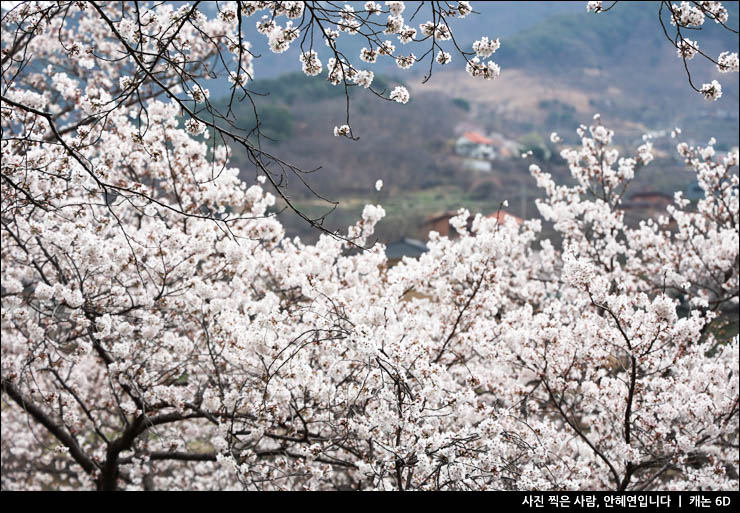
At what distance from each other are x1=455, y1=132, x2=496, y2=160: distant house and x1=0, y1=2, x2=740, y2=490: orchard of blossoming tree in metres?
46.6

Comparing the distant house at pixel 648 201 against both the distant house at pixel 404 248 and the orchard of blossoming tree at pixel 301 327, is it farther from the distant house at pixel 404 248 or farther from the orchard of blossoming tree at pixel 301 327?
the orchard of blossoming tree at pixel 301 327

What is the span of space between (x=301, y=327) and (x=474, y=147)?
51628 mm

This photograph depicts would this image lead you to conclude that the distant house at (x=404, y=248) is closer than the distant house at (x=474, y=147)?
Yes

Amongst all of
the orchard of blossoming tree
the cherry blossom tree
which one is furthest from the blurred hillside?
the cherry blossom tree

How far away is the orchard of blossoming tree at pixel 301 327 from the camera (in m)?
3.26

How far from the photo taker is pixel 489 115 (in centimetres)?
7231

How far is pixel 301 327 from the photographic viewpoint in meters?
5.15

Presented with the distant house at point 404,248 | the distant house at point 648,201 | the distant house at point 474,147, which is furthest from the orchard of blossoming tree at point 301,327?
the distant house at point 474,147

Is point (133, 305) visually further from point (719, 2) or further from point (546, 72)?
point (546, 72)

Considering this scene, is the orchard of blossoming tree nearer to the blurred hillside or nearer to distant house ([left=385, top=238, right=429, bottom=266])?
the blurred hillside

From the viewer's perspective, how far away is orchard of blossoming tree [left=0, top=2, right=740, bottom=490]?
10.7ft

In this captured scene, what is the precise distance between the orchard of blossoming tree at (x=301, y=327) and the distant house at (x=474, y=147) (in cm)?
4659

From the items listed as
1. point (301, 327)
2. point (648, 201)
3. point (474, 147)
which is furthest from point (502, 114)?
point (301, 327)
